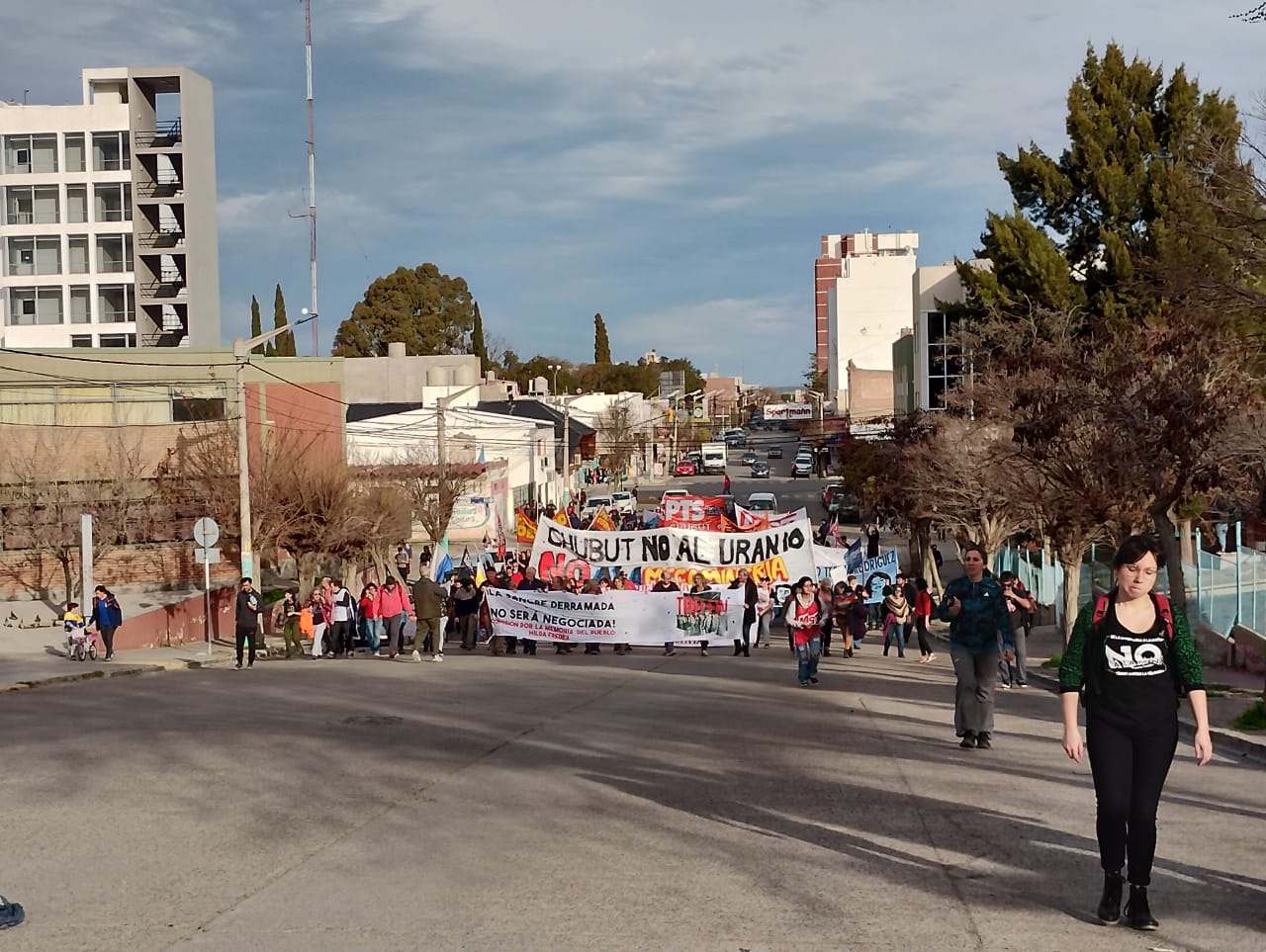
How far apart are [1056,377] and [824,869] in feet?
50.0

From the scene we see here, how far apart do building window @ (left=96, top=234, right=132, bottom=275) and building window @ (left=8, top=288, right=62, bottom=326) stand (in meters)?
Result: 2.37

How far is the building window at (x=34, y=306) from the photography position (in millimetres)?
65438

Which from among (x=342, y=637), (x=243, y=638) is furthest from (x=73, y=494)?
(x=243, y=638)

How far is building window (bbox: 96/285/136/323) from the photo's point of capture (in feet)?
216

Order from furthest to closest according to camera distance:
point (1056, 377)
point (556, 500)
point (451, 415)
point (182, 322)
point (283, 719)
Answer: point (556, 500) → point (451, 415) → point (182, 322) → point (1056, 377) → point (283, 719)

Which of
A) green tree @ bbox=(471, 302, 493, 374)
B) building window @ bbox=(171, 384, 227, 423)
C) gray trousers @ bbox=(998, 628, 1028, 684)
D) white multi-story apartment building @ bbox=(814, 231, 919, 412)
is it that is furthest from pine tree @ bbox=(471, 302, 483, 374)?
gray trousers @ bbox=(998, 628, 1028, 684)

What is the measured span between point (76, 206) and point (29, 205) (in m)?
2.07

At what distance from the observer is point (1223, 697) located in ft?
55.5

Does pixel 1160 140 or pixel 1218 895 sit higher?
pixel 1160 140

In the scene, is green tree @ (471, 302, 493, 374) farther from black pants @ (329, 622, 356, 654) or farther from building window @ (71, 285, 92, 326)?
black pants @ (329, 622, 356, 654)

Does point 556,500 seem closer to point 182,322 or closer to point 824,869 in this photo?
point 182,322

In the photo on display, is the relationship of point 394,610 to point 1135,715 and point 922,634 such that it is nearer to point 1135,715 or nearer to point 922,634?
point 922,634

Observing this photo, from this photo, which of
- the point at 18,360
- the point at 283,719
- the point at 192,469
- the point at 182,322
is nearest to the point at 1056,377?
the point at 283,719

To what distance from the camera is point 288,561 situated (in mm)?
49438
